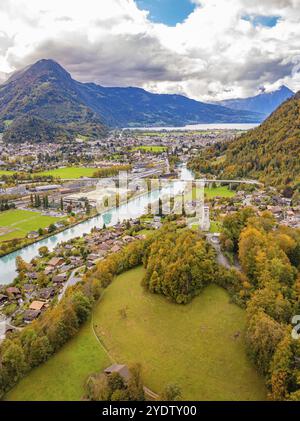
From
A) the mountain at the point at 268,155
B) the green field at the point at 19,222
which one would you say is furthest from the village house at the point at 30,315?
the mountain at the point at 268,155

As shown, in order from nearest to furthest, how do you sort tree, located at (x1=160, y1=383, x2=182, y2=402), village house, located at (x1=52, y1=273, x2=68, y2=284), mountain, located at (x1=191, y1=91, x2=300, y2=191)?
tree, located at (x1=160, y1=383, x2=182, y2=402), village house, located at (x1=52, y1=273, x2=68, y2=284), mountain, located at (x1=191, y1=91, x2=300, y2=191)

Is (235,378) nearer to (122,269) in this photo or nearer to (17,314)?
(122,269)

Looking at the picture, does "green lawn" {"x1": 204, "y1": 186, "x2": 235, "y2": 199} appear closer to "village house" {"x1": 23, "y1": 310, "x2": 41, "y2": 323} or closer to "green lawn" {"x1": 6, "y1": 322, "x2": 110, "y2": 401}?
"village house" {"x1": 23, "y1": 310, "x2": 41, "y2": 323}

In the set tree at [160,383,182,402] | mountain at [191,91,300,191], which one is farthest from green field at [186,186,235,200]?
tree at [160,383,182,402]

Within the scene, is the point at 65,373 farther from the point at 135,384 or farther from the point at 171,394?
the point at 171,394

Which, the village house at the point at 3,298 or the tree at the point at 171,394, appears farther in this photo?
the village house at the point at 3,298

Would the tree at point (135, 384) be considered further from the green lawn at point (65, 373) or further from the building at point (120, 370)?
the green lawn at point (65, 373)
